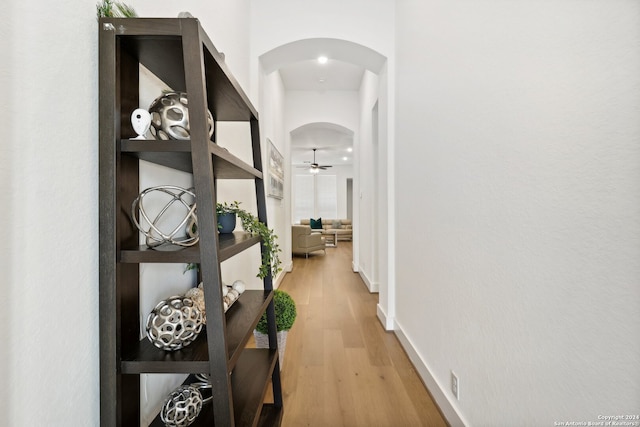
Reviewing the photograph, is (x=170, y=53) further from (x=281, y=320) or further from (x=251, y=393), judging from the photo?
(x=281, y=320)

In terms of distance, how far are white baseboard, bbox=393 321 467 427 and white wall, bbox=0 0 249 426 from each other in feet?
4.81

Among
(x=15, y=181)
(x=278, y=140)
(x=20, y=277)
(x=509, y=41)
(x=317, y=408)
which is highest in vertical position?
(x=278, y=140)

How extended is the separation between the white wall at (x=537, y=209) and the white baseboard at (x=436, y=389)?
23mm

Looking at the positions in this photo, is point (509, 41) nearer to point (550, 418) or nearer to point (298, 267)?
point (550, 418)

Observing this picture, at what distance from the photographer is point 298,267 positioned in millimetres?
5711

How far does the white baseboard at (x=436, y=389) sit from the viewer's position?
1425mm

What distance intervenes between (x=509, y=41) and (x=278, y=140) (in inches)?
140

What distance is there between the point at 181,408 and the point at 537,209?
131cm

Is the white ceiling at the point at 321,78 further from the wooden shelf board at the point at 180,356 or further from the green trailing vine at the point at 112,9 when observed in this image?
the wooden shelf board at the point at 180,356

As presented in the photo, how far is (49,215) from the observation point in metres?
0.69

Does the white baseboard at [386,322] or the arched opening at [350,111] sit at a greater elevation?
the arched opening at [350,111]

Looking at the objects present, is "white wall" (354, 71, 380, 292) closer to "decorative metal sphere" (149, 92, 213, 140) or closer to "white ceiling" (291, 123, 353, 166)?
"white ceiling" (291, 123, 353, 166)

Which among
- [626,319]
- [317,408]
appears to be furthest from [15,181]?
[317,408]

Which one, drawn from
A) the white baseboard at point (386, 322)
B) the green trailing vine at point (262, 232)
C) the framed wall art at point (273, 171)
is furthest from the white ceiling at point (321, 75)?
the green trailing vine at point (262, 232)
